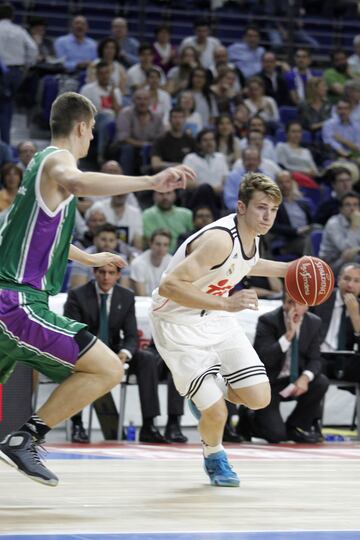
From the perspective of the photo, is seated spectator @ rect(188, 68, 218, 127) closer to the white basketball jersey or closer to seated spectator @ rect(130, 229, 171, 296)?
seated spectator @ rect(130, 229, 171, 296)

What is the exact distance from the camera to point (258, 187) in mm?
5465

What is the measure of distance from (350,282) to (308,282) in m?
4.12

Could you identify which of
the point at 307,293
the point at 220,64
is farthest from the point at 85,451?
→ the point at 220,64

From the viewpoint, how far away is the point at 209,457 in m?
5.58

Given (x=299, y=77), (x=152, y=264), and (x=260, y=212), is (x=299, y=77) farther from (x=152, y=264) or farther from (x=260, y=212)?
(x=260, y=212)

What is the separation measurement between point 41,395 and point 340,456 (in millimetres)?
3044

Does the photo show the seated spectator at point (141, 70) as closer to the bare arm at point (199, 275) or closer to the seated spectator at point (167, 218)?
the seated spectator at point (167, 218)

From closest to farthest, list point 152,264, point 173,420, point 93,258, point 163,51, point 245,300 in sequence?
1. point 245,300
2. point 93,258
3. point 173,420
4. point 152,264
5. point 163,51

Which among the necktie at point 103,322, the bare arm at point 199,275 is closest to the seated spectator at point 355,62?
the necktie at point 103,322

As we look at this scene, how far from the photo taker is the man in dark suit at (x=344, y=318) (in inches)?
372

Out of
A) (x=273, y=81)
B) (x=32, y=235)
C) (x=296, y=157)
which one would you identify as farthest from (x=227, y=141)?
(x=32, y=235)

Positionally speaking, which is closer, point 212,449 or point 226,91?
point 212,449

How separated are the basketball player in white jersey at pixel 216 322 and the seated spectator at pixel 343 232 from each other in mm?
6039

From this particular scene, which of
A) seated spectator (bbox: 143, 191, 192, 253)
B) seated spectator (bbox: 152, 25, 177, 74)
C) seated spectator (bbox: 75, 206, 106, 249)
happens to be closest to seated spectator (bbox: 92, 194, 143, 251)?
seated spectator (bbox: 143, 191, 192, 253)
